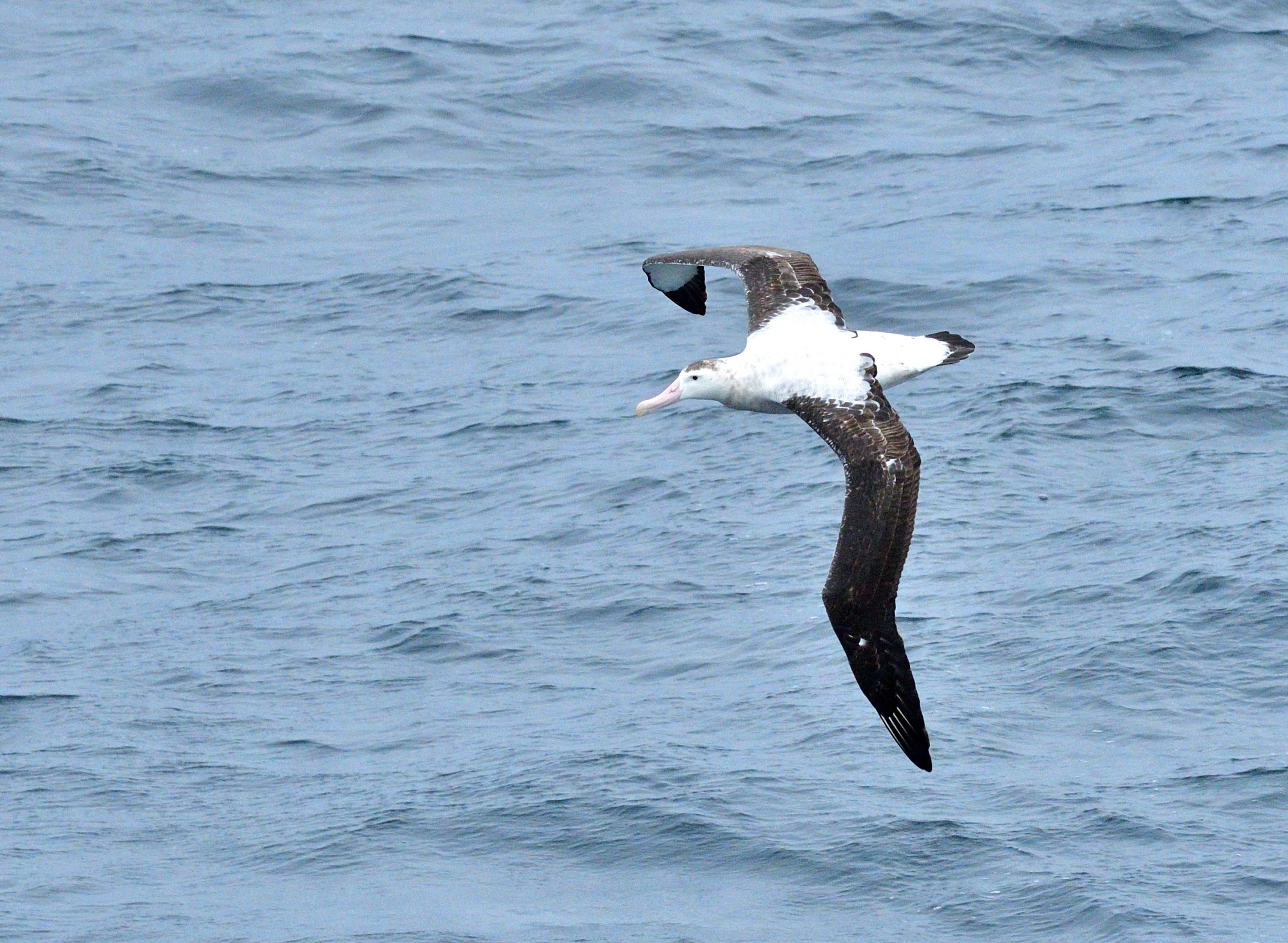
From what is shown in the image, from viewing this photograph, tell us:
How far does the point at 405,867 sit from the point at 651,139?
15862 millimetres

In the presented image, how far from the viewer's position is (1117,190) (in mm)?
27578

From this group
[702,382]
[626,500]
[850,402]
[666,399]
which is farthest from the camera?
[626,500]

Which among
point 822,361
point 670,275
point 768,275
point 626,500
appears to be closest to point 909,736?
point 822,361

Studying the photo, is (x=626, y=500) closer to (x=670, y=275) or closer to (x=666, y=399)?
(x=670, y=275)

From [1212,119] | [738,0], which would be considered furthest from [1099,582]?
[738,0]

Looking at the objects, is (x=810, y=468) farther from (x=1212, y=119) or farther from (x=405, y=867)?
(x=1212, y=119)

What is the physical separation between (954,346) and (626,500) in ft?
23.5

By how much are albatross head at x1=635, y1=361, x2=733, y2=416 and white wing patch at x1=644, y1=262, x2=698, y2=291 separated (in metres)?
2.37

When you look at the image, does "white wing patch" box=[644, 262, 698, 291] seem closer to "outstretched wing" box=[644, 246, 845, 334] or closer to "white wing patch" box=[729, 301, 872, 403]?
"outstretched wing" box=[644, 246, 845, 334]

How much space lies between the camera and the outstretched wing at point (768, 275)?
49.7 feet

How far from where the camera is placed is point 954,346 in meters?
14.7

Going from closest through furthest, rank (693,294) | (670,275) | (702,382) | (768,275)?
(702,382)
(768,275)
(670,275)
(693,294)

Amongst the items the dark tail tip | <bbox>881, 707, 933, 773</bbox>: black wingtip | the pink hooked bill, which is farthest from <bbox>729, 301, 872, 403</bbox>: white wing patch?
<bbox>881, 707, 933, 773</bbox>: black wingtip

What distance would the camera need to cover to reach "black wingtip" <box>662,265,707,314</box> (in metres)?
17.2
